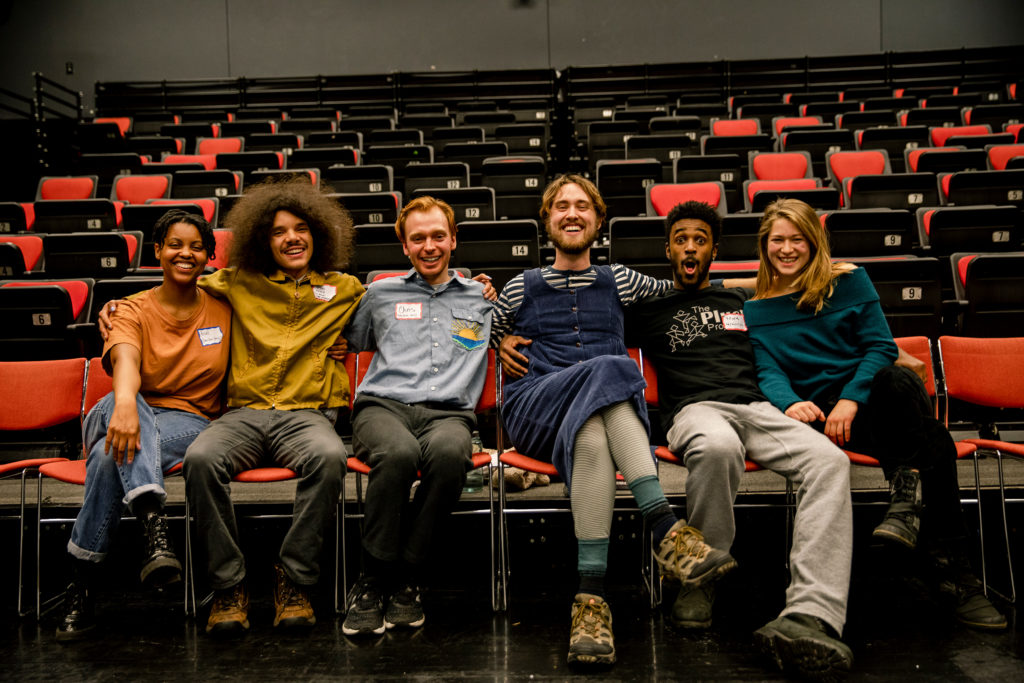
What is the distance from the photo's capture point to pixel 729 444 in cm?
182

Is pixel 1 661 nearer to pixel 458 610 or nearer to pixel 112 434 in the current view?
pixel 112 434

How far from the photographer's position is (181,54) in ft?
33.0

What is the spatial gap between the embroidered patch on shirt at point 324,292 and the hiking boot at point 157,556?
2.78 feet

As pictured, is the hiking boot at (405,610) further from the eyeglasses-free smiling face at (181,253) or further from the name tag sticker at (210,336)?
the eyeglasses-free smiling face at (181,253)

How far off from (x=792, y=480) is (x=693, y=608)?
45cm

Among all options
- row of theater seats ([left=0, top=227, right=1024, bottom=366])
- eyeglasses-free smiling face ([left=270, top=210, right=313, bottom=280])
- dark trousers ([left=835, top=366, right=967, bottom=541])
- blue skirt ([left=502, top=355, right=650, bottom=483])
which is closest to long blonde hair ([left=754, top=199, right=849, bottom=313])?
dark trousers ([left=835, top=366, right=967, bottom=541])

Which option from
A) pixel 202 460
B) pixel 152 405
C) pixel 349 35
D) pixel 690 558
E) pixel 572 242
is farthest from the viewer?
pixel 349 35

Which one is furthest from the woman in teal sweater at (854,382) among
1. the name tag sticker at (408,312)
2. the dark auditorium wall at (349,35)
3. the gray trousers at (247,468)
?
the dark auditorium wall at (349,35)

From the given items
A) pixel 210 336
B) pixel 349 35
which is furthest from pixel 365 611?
pixel 349 35

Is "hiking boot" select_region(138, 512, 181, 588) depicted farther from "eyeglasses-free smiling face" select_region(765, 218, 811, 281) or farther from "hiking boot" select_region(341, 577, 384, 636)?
"eyeglasses-free smiling face" select_region(765, 218, 811, 281)

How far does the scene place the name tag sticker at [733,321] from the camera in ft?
7.24

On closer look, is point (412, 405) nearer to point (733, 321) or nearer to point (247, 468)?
point (247, 468)

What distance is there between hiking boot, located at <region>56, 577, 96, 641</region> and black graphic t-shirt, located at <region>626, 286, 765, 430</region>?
1.82m

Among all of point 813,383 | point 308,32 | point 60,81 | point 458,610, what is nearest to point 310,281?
point 458,610
